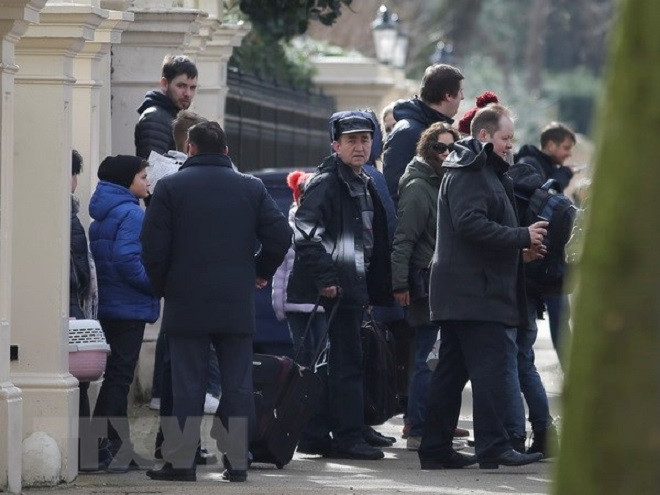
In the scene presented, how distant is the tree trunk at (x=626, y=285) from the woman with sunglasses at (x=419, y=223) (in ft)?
20.9

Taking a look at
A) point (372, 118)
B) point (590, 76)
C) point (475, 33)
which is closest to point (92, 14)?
point (372, 118)

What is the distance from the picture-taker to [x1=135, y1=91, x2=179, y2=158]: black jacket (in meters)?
10.2

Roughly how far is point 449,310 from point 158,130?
2156 millimetres

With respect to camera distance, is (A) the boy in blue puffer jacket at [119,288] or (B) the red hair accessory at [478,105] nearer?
(A) the boy in blue puffer jacket at [119,288]

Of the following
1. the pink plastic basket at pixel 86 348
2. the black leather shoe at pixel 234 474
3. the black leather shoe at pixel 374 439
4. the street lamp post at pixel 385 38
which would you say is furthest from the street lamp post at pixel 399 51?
the black leather shoe at pixel 234 474

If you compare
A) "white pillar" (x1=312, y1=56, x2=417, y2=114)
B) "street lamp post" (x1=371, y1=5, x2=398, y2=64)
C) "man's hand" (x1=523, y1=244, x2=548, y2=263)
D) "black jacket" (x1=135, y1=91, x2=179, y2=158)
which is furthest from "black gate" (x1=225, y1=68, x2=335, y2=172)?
"man's hand" (x1=523, y1=244, x2=548, y2=263)

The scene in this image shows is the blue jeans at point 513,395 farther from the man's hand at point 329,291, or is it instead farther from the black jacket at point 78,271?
the black jacket at point 78,271

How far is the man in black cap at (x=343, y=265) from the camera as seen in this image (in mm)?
9422

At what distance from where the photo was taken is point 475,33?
63.8 m

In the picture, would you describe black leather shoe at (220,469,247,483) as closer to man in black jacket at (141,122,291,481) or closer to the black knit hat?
man in black jacket at (141,122,291,481)

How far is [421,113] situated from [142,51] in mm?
2469

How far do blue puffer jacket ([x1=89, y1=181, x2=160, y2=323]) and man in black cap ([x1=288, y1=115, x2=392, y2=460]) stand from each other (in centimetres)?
84

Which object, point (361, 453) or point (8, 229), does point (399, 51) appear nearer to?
point (361, 453)

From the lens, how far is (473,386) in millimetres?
8922
